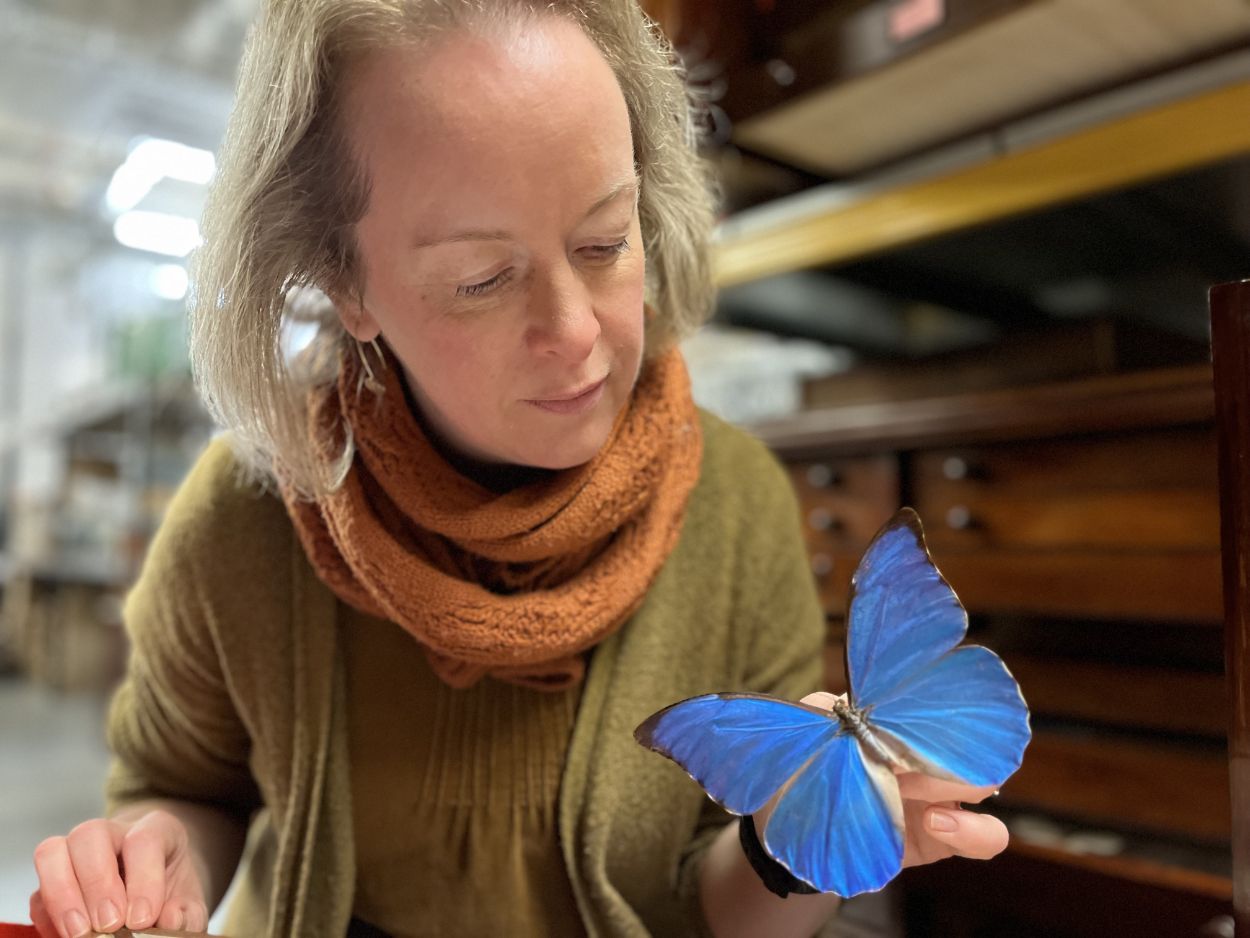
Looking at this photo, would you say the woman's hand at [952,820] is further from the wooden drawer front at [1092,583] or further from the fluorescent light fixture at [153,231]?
the fluorescent light fixture at [153,231]

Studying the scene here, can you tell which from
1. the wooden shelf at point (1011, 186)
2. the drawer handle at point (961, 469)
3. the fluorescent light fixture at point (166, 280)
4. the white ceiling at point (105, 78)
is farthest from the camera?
the fluorescent light fixture at point (166, 280)

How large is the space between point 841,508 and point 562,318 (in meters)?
0.71

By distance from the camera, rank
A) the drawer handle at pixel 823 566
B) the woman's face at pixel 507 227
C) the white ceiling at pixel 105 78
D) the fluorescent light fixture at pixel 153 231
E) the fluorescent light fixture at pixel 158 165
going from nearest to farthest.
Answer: the woman's face at pixel 507 227 → the drawer handle at pixel 823 566 → the white ceiling at pixel 105 78 → the fluorescent light fixture at pixel 158 165 → the fluorescent light fixture at pixel 153 231

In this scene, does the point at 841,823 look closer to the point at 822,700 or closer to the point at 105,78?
the point at 822,700

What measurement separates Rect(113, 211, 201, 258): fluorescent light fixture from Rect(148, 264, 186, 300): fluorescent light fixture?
24 centimetres

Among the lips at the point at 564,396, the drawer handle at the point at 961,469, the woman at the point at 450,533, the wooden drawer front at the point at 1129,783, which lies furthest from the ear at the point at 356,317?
the wooden drawer front at the point at 1129,783

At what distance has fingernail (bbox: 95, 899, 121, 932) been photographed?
43 centimetres

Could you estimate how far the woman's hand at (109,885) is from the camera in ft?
1.42

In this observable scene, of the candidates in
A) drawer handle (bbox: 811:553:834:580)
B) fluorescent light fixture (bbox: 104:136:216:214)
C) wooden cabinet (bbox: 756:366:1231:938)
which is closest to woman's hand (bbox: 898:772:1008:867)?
wooden cabinet (bbox: 756:366:1231:938)

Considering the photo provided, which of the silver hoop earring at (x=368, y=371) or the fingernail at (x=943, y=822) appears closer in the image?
the fingernail at (x=943, y=822)

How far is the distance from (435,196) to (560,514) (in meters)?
0.19

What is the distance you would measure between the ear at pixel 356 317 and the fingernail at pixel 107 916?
311mm


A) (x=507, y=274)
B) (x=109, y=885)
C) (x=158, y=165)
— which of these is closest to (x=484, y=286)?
(x=507, y=274)

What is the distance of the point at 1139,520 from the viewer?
0.84 metres
